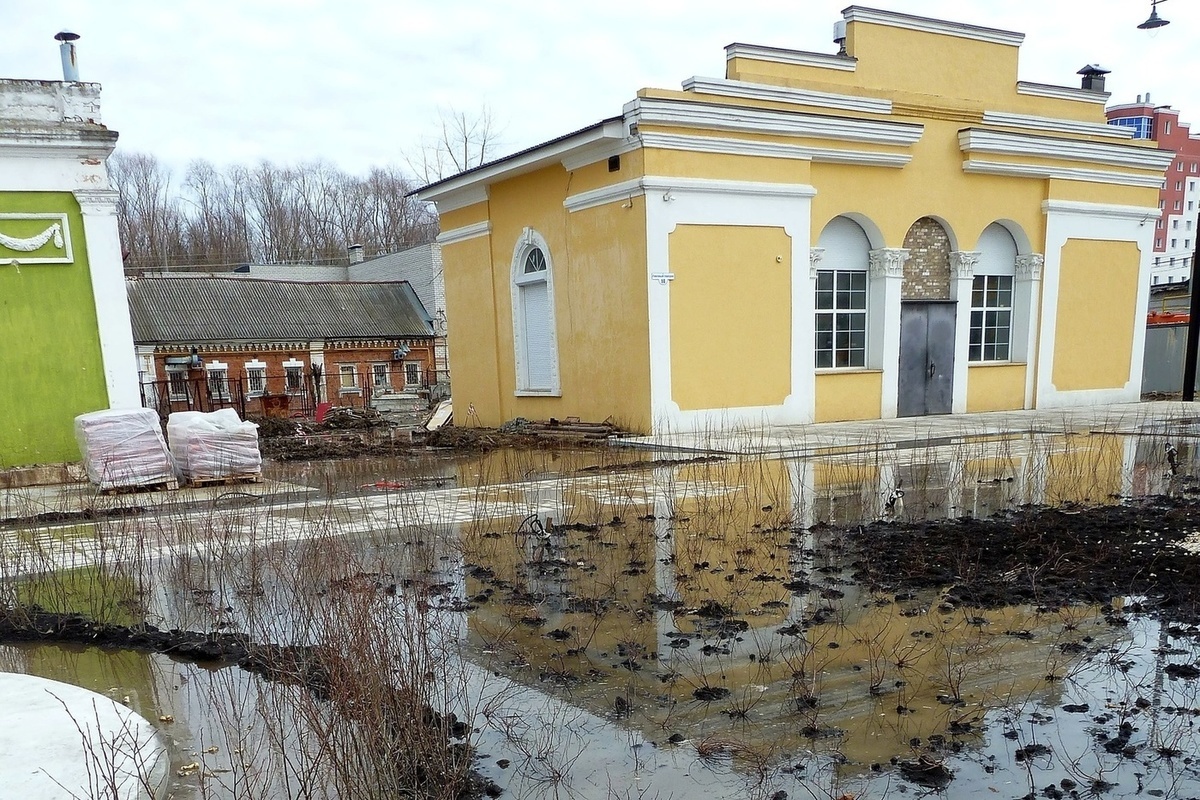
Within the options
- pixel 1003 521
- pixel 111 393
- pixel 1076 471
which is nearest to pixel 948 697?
pixel 1003 521

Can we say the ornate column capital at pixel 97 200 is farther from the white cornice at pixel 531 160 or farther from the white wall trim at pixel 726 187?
the white wall trim at pixel 726 187

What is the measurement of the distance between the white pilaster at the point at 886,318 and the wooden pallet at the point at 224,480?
11.6 meters

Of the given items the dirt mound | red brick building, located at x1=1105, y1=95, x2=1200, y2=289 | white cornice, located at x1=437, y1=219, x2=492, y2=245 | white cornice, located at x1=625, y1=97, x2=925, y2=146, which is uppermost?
red brick building, located at x1=1105, y1=95, x2=1200, y2=289

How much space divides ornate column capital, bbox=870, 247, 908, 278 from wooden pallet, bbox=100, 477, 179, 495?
42.1 ft

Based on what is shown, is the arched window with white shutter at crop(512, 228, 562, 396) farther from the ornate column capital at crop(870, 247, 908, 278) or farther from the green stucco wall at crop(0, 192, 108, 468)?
the green stucco wall at crop(0, 192, 108, 468)

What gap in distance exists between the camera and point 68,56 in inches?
433

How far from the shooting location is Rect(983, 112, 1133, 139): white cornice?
1673 cm

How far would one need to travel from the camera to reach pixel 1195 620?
4.48m

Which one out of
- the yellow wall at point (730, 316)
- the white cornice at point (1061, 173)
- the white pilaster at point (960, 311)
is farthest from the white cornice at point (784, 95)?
the white pilaster at point (960, 311)

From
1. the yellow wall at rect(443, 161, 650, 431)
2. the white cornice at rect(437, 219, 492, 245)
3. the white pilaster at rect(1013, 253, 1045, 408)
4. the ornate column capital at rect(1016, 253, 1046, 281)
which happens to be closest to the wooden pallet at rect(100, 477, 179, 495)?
the yellow wall at rect(443, 161, 650, 431)

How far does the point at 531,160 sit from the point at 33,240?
786 cm

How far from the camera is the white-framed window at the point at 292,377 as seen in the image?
93.3 ft

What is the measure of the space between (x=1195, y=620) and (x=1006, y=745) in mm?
2072

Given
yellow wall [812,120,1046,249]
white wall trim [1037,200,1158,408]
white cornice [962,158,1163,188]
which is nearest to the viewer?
yellow wall [812,120,1046,249]
